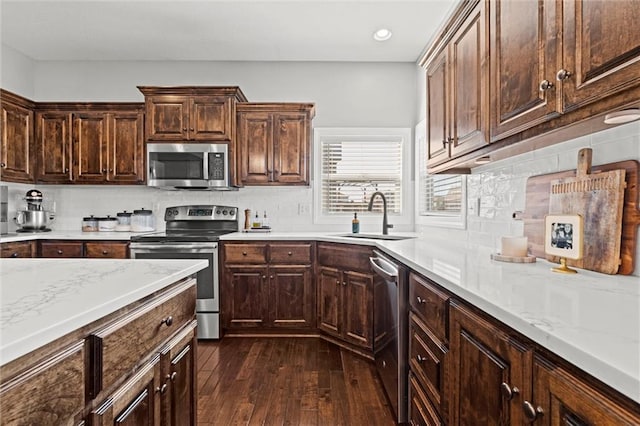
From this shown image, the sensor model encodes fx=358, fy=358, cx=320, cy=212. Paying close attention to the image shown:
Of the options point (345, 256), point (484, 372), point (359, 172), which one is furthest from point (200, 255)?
point (484, 372)

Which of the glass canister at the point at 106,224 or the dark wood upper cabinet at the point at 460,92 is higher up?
the dark wood upper cabinet at the point at 460,92

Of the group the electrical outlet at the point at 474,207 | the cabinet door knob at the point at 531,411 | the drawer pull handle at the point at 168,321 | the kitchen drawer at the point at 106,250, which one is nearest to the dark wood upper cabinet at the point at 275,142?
the kitchen drawer at the point at 106,250

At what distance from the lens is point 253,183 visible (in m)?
3.68

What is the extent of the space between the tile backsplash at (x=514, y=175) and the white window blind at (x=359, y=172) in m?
1.06

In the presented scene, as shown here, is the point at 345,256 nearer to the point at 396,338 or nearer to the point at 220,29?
the point at 396,338

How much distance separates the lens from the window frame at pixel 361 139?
3992mm

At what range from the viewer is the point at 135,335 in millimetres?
1041

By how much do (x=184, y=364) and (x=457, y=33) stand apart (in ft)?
7.06

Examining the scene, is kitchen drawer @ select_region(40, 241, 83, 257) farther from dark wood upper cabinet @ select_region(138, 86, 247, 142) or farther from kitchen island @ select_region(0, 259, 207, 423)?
kitchen island @ select_region(0, 259, 207, 423)

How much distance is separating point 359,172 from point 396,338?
2347 mm

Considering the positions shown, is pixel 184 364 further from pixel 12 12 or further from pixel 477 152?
pixel 12 12

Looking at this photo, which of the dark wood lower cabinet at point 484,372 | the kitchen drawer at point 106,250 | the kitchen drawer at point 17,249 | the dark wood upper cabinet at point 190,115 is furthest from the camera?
the dark wood upper cabinet at point 190,115

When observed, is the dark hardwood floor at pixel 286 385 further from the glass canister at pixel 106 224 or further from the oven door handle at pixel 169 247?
the glass canister at pixel 106 224

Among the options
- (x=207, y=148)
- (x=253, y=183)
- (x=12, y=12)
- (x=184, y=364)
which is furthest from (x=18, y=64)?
(x=184, y=364)
